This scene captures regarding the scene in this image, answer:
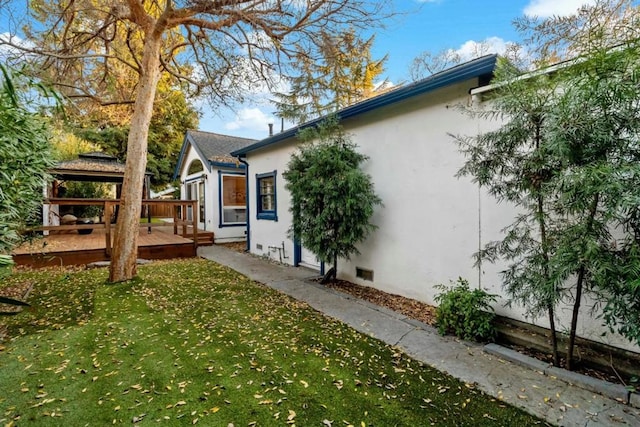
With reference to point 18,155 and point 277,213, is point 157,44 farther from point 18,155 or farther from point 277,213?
point 277,213

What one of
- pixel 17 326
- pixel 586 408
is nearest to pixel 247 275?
pixel 17 326

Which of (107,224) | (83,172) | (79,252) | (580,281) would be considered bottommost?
(79,252)

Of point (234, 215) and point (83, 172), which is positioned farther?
point (234, 215)

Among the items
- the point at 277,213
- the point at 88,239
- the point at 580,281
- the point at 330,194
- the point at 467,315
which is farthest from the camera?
the point at 88,239

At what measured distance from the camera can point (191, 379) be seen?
260 cm

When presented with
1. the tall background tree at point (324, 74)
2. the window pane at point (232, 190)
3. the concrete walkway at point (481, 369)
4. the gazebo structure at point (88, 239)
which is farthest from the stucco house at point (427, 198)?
the window pane at point (232, 190)

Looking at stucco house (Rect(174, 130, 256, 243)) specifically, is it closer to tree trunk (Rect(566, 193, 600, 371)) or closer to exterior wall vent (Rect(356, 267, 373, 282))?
exterior wall vent (Rect(356, 267, 373, 282))

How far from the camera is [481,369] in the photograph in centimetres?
276

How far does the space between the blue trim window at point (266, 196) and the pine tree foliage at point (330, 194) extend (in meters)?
2.50

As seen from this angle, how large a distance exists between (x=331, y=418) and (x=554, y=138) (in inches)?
102

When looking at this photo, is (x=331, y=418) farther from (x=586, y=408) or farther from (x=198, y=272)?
(x=198, y=272)

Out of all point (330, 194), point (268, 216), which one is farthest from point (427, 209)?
point (268, 216)

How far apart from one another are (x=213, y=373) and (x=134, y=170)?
171 inches

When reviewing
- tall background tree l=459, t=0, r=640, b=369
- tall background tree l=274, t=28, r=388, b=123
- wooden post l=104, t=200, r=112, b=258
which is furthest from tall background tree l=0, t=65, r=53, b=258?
tall background tree l=274, t=28, r=388, b=123
